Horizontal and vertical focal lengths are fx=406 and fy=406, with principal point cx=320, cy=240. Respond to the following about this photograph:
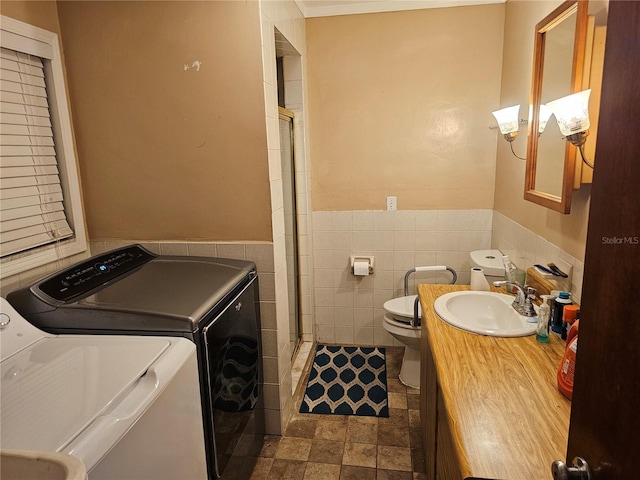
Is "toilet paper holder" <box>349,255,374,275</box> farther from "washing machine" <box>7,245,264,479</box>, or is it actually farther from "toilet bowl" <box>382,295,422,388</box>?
"washing machine" <box>7,245,264,479</box>

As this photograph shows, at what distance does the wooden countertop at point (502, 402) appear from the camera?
906 mm

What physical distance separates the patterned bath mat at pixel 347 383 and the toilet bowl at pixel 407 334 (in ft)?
0.56

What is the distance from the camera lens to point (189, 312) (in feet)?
4.57

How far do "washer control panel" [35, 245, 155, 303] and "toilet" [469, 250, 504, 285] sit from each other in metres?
1.78

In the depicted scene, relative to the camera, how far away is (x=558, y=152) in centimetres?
163

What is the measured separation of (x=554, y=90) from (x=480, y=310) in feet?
3.25

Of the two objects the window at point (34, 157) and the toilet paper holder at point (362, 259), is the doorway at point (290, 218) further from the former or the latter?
the window at point (34, 157)

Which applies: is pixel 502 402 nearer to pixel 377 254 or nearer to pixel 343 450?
pixel 343 450

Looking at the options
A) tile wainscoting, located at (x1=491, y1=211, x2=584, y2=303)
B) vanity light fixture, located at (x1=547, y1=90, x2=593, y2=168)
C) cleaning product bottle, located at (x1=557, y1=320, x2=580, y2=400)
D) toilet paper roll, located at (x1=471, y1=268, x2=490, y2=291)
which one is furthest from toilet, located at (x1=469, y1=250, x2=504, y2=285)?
cleaning product bottle, located at (x1=557, y1=320, x2=580, y2=400)

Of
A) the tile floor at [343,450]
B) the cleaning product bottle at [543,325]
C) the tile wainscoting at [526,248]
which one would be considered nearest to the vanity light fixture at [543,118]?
the tile wainscoting at [526,248]

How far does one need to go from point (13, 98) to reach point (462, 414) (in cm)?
202

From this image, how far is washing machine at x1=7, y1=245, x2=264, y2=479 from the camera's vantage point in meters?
1.41

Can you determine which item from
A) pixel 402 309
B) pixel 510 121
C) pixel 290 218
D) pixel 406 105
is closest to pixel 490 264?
pixel 402 309

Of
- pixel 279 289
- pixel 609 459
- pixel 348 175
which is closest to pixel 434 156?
pixel 348 175
